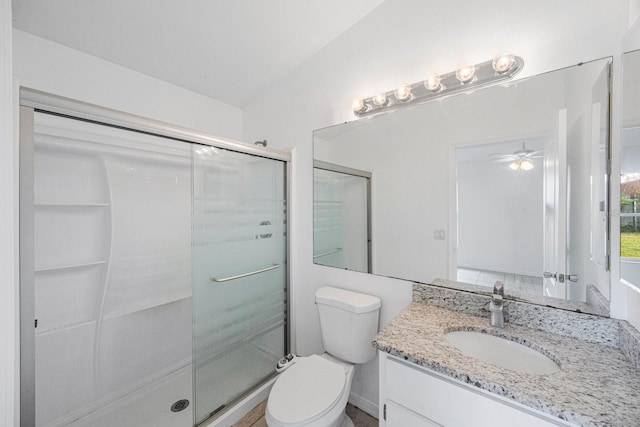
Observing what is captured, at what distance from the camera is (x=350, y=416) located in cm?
167

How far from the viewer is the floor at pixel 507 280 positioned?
3.80 feet

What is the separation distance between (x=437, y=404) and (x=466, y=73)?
146 cm

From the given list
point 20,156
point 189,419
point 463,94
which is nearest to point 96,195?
point 20,156

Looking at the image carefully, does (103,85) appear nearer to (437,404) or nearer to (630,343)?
(437,404)

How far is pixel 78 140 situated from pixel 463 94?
2.26 meters

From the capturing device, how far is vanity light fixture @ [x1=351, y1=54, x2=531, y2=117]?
1.19m

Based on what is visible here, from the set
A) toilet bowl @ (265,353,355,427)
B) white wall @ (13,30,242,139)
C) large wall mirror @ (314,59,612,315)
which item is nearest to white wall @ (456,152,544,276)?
large wall mirror @ (314,59,612,315)

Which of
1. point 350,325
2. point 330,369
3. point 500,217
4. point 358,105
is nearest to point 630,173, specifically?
point 500,217

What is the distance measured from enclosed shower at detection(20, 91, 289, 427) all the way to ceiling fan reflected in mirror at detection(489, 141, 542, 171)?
1.46m

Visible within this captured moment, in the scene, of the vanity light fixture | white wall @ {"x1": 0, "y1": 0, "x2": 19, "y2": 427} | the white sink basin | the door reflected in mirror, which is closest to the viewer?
white wall @ {"x1": 0, "y1": 0, "x2": 19, "y2": 427}

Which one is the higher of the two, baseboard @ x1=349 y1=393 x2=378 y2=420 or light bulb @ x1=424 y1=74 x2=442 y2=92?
light bulb @ x1=424 y1=74 x2=442 y2=92

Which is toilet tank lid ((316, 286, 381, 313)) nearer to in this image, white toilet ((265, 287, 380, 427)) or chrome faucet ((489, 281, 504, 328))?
white toilet ((265, 287, 380, 427))

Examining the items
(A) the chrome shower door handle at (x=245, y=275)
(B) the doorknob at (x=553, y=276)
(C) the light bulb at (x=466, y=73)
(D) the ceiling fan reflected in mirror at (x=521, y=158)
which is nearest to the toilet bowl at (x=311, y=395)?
(A) the chrome shower door handle at (x=245, y=275)

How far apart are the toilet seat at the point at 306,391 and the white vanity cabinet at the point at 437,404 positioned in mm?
305
